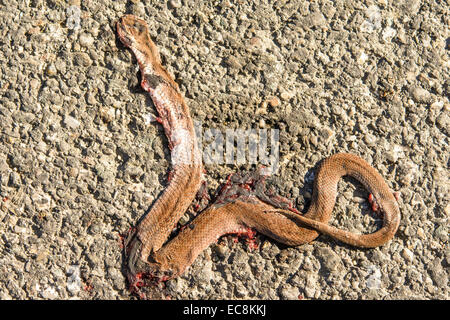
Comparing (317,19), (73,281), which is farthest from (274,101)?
(73,281)

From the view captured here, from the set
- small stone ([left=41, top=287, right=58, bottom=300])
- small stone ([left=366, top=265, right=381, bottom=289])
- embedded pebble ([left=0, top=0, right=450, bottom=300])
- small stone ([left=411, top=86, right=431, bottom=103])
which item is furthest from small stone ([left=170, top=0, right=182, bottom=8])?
small stone ([left=366, top=265, right=381, bottom=289])

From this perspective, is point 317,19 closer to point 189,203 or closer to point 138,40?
point 138,40

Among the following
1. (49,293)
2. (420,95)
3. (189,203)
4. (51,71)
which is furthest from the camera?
(420,95)

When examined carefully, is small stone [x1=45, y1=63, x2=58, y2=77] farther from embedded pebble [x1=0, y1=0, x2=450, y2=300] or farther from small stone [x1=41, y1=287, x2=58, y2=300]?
small stone [x1=41, y1=287, x2=58, y2=300]

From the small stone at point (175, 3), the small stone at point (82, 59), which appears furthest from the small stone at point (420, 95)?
the small stone at point (82, 59)

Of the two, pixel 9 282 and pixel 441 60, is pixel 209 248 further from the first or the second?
pixel 441 60

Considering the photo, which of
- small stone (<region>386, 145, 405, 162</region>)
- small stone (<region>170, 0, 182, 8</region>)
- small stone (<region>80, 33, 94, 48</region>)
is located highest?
small stone (<region>170, 0, 182, 8</region>)

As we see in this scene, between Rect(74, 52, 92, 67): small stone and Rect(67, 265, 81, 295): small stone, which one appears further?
Rect(74, 52, 92, 67): small stone
